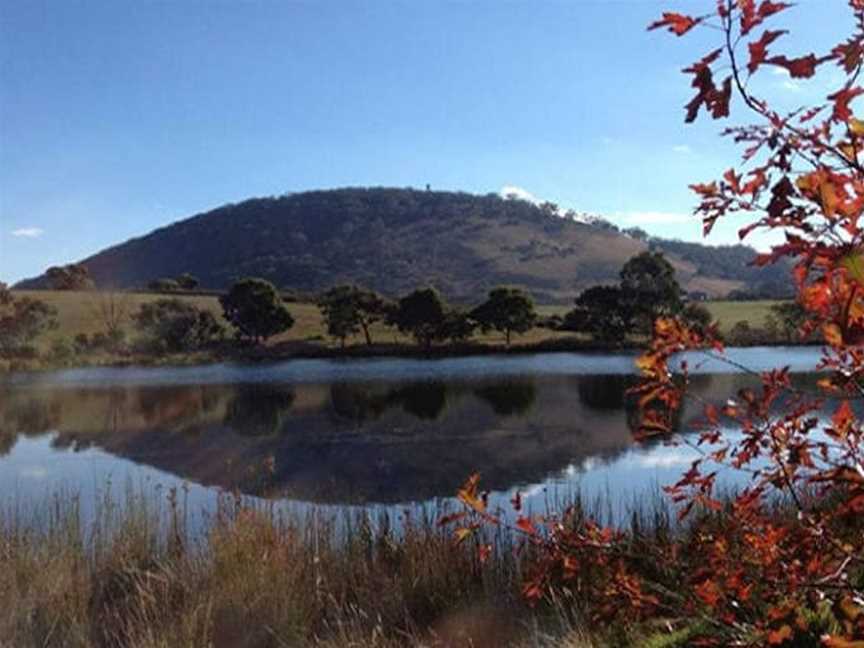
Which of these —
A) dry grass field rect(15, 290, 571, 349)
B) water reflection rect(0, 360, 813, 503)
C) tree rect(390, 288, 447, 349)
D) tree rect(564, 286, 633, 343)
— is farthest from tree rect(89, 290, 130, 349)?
tree rect(564, 286, 633, 343)

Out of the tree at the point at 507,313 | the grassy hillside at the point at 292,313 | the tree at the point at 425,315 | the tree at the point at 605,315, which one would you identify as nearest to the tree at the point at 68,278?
the grassy hillside at the point at 292,313

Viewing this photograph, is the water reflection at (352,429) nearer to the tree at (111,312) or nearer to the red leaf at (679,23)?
the red leaf at (679,23)

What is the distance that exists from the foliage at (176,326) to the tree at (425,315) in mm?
12743

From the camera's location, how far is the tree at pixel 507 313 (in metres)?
52.2

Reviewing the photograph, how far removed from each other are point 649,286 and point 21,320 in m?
38.1

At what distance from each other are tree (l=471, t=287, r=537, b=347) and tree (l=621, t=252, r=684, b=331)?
20.8 ft

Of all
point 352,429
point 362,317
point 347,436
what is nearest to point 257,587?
point 347,436

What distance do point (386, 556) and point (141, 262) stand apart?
13461 centimetres

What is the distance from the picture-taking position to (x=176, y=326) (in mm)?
54438

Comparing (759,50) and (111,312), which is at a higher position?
(111,312)

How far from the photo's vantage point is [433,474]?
44.6ft

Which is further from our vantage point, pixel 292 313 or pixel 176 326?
pixel 292 313

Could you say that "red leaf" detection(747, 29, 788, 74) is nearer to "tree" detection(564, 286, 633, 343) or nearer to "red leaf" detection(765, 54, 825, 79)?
"red leaf" detection(765, 54, 825, 79)

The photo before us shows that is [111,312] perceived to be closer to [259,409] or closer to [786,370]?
[259,409]
